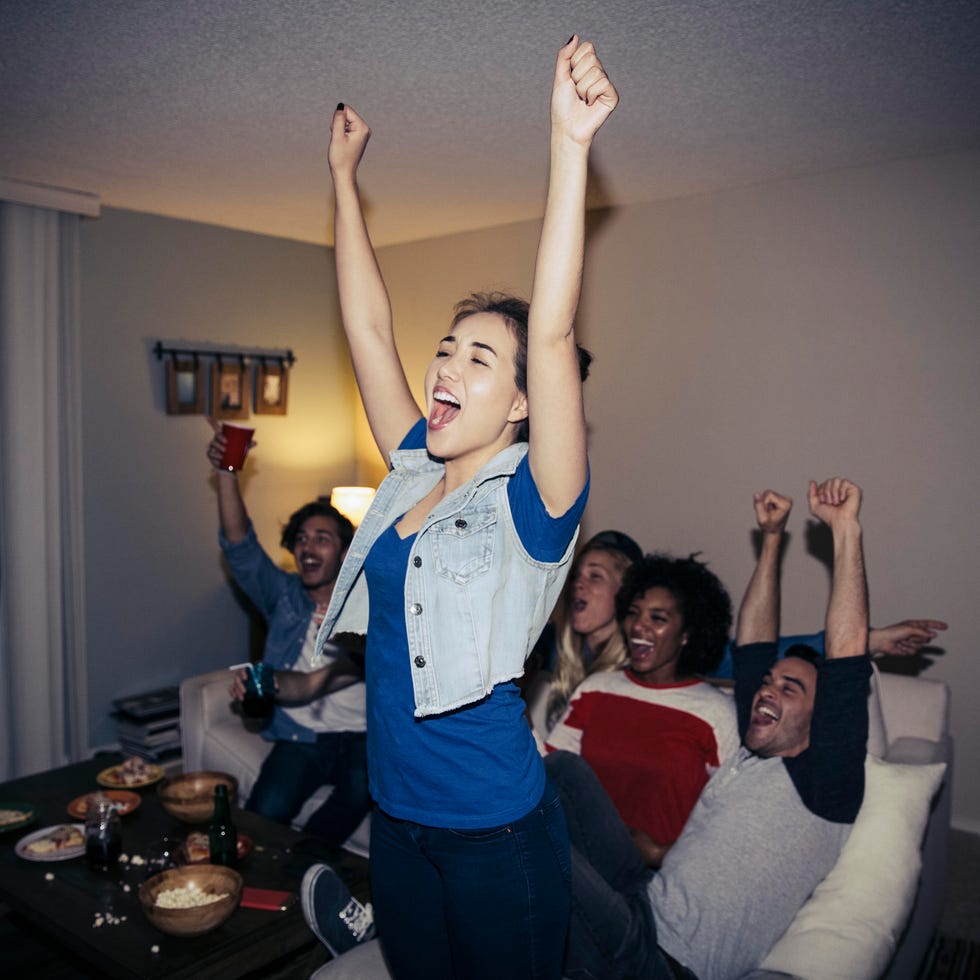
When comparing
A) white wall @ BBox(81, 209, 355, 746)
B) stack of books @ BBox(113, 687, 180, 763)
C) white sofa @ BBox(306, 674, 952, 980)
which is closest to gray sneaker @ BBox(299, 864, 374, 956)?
white sofa @ BBox(306, 674, 952, 980)

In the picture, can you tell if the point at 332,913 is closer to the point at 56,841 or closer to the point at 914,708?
the point at 56,841

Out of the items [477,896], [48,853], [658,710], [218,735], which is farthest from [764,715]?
[218,735]

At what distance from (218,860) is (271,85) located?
2.08 metres

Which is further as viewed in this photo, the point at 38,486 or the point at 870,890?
the point at 38,486

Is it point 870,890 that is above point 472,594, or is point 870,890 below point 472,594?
below

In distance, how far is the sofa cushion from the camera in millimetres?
1783

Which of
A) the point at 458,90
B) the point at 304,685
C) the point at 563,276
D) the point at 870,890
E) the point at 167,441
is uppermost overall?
the point at 458,90

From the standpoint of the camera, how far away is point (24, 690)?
4.00 m

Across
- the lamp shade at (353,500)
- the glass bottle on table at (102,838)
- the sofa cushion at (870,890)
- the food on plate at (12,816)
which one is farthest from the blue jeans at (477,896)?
the lamp shade at (353,500)

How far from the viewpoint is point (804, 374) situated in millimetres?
3805

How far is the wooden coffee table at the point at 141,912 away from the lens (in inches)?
75.9

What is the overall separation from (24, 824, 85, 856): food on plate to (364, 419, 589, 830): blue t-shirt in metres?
1.44

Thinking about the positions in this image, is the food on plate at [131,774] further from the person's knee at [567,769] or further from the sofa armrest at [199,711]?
the person's knee at [567,769]

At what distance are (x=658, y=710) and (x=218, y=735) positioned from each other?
1.66m
